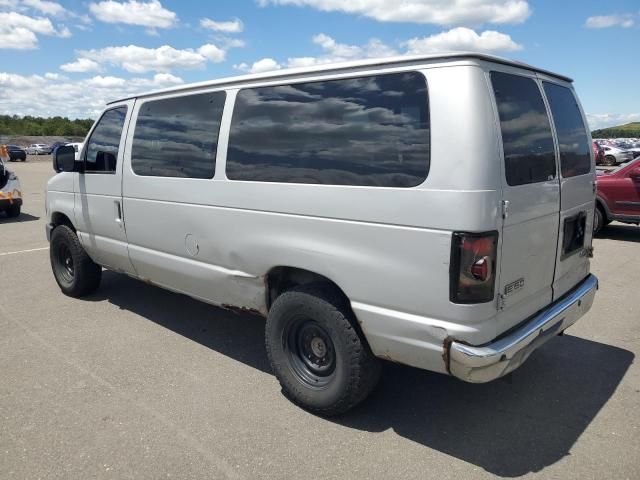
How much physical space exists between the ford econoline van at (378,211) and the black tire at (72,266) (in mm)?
1608

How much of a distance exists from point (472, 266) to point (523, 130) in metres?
0.93

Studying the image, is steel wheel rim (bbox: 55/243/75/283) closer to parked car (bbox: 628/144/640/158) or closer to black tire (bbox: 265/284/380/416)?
black tire (bbox: 265/284/380/416)

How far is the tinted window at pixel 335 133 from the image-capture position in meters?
2.74

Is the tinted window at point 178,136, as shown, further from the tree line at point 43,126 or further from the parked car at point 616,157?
the tree line at point 43,126

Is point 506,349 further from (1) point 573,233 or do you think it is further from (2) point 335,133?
(2) point 335,133

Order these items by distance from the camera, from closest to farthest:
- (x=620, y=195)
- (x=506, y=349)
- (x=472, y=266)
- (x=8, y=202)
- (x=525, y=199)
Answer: (x=472, y=266), (x=506, y=349), (x=525, y=199), (x=620, y=195), (x=8, y=202)

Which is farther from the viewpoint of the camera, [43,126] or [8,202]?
[43,126]

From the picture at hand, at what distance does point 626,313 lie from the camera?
17.0 feet

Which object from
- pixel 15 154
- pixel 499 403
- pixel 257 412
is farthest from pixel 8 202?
pixel 15 154

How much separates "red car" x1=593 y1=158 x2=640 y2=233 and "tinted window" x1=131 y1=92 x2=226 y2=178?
25.3ft

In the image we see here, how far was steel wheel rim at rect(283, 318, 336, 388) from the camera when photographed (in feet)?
10.8

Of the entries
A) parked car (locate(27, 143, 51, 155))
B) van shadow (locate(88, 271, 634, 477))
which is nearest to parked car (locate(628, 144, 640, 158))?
van shadow (locate(88, 271, 634, 477))

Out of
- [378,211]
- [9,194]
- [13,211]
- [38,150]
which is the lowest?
[13,211]

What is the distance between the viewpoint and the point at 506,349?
2693mm
